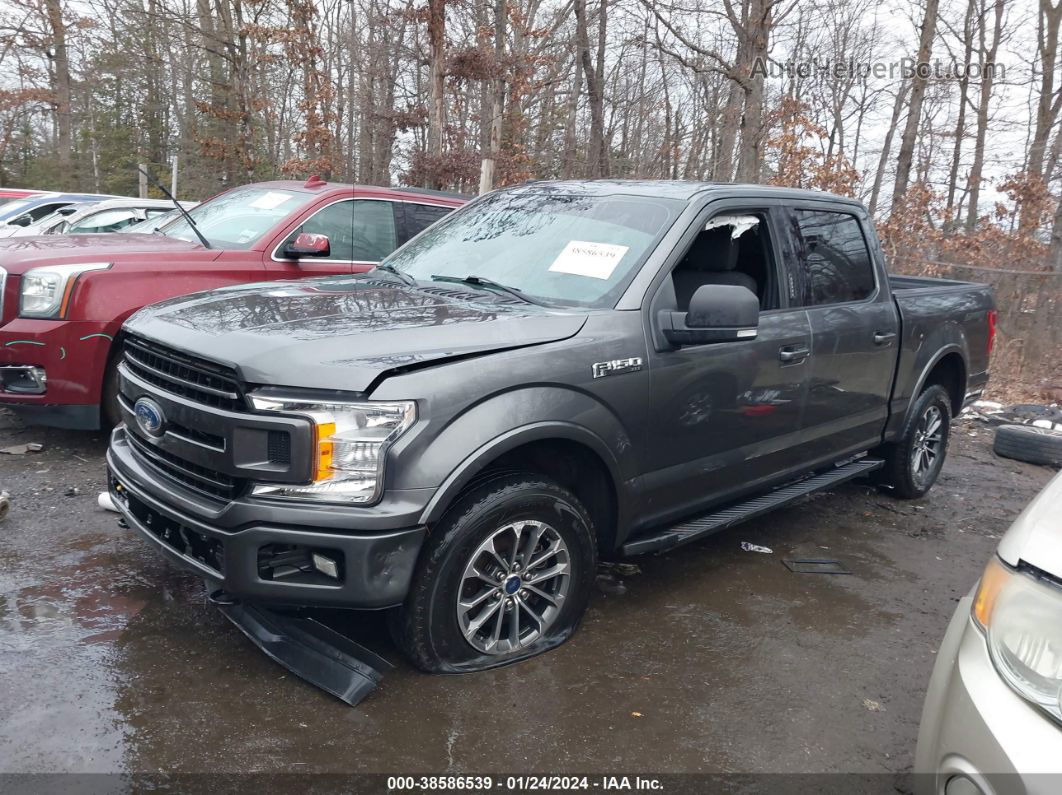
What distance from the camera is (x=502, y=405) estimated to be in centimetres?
297

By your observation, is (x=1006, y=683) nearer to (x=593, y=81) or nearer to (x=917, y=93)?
(x=917, y=93)

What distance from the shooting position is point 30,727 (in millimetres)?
2705

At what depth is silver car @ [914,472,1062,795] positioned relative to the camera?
1.72 m

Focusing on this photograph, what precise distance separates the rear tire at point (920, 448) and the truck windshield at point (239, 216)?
4.63 meters

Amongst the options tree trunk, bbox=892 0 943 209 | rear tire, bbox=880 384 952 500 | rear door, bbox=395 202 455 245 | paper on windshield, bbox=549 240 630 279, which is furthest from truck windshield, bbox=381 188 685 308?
tree trunk, bbox=892 0 943 209

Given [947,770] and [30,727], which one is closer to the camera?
[947,770]

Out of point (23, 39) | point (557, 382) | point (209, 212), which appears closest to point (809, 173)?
point (209, 212)

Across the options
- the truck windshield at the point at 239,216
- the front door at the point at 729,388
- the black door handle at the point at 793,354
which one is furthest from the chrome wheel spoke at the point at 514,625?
the truck windshield at the point at 239,216

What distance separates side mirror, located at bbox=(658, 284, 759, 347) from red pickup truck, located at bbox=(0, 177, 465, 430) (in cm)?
293

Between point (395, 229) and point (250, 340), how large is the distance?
422 centimetres

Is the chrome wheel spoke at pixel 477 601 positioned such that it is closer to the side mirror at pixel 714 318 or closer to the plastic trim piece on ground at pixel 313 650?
the plastic trim piece on ground at pixel 313 650

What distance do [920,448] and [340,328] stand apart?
445cm

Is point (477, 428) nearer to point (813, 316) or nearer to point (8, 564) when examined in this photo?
point (813, 316)

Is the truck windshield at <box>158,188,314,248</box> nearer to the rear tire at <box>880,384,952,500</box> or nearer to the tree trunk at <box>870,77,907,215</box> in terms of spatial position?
the rear tire at <box>880,384,952,500</box>
